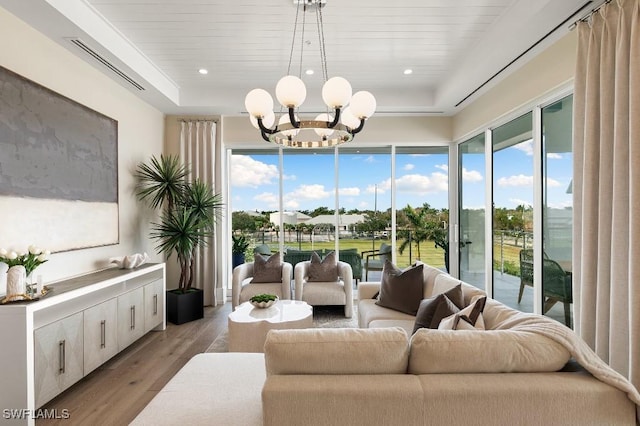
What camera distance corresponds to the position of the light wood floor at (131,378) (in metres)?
2.35

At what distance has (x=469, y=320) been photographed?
1.93 metres

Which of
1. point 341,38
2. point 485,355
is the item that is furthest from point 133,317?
point 341,38

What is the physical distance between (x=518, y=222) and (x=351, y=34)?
265 centimetres

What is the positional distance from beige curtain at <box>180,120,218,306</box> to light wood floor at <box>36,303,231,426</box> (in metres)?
1.10

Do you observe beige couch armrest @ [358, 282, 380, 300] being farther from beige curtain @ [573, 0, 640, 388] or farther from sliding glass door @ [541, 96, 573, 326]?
beige curtain @ [573, 0, 640, 388]

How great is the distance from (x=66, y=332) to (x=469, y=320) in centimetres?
273

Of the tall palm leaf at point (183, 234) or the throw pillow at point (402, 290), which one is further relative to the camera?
the tall palm leaf at point (183, 234)

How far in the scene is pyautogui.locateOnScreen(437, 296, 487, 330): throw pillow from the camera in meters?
1.91

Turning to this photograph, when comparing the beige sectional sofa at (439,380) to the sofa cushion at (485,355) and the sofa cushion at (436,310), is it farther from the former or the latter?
the sofa cushion at (436,310)

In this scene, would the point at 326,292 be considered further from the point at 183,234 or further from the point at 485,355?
the point at 485,355

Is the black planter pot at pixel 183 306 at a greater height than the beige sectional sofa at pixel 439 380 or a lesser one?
lesser

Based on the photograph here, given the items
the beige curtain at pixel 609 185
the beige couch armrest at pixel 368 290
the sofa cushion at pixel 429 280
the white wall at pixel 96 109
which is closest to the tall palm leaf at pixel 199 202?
the white wall at pixel 96 109

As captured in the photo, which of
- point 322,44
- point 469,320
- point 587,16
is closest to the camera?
point 469,320

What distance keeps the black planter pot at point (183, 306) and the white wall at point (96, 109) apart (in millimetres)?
787
